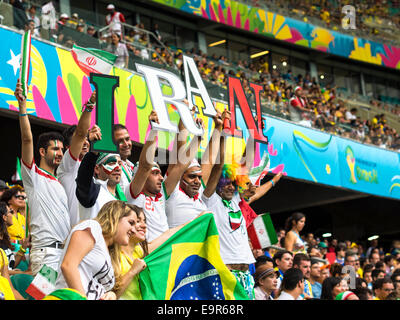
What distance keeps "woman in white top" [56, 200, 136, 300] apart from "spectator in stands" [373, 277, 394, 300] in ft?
17.9

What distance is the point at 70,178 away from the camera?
492 centimetres

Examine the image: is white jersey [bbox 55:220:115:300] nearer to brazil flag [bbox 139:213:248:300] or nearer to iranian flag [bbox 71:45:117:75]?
brazil flag [bbox 139:213:248:300]

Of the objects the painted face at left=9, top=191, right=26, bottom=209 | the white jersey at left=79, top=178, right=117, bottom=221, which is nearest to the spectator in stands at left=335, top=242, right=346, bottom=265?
the painted face at left=9, top=191, right=26, bottom=209

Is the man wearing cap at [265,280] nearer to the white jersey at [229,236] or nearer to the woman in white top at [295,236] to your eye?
the white jersey at [229,236]

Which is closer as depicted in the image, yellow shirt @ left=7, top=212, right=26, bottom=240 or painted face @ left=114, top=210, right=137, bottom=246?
painted face @ left=114, top=210, right=137, bottom=246

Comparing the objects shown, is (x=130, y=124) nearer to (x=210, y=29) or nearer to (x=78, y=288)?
(x=78, y=288)

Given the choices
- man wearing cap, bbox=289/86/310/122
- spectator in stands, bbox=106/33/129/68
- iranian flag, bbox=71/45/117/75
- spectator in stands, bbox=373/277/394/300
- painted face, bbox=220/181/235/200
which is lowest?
spectator in stands, bbox=373/277/394/300

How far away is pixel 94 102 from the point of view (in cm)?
509

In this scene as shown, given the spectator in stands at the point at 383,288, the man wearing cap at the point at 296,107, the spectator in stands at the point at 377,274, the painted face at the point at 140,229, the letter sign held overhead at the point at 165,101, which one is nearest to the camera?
the painted face at the point at 140,229

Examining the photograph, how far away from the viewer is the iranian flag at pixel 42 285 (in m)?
3.96

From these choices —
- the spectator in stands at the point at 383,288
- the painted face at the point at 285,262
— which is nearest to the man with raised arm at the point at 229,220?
the painted face at the point at 285,262

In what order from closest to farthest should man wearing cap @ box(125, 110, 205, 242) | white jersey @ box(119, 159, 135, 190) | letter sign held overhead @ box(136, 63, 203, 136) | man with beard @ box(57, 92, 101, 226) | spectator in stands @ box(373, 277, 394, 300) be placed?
1. man with beard @ box(57, 92, 101, 226)
2. man wearing cap @ box(125, 110, 205, 242)
3. letter sign held overhead @ box(136, 63, 203, 136)
4. white jersey @ box(119, 159, 135, 190)
5. spectator in stands @ box(373, 277, 394, 300)

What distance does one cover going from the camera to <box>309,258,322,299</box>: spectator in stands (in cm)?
824
